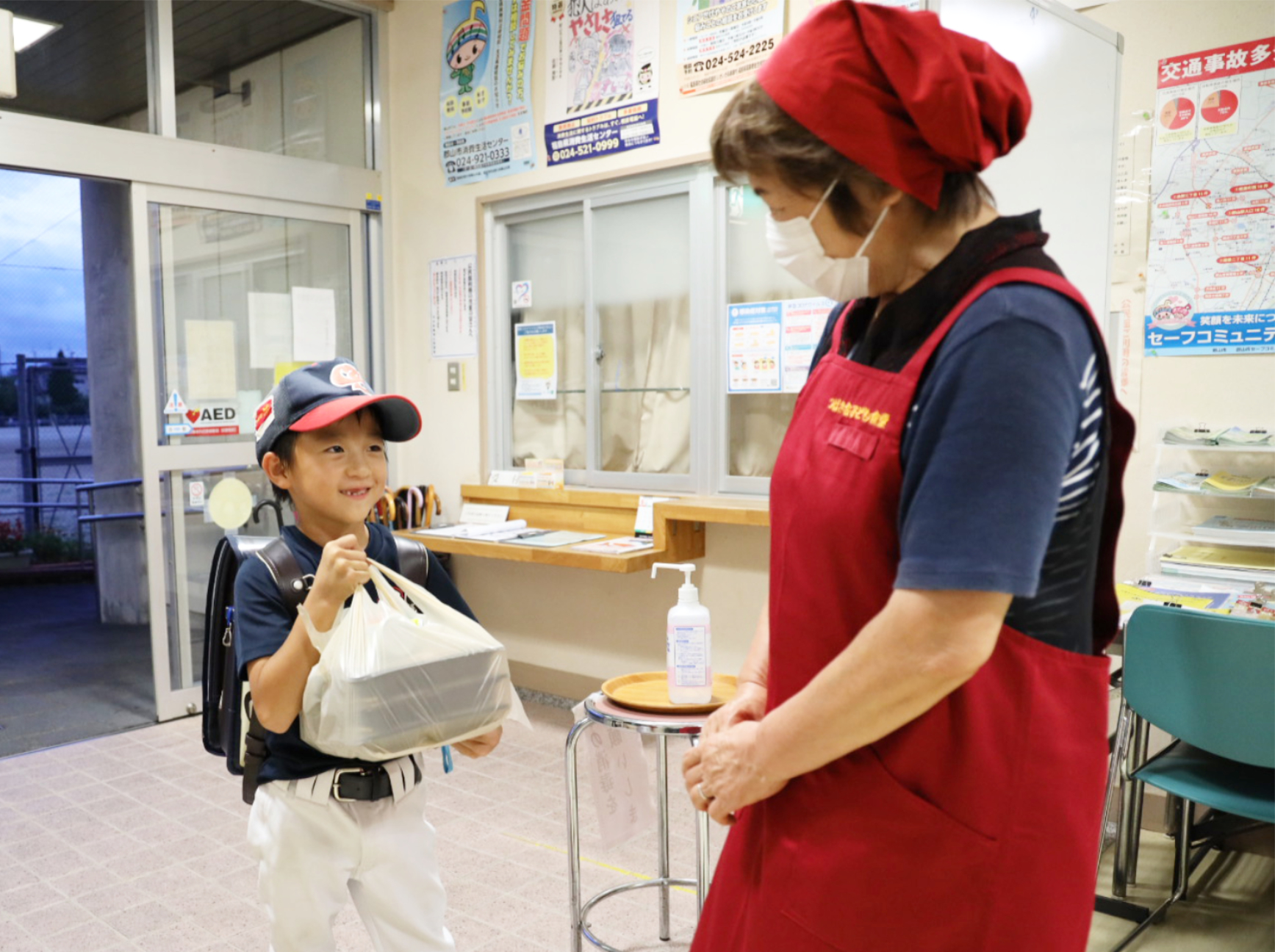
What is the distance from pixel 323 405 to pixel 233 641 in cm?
37

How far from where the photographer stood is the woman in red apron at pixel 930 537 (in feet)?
2.33

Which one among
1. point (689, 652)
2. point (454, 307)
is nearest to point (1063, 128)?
point (689, 652)

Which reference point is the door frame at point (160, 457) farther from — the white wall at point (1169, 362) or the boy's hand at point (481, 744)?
the white wall at point (1169, 362)

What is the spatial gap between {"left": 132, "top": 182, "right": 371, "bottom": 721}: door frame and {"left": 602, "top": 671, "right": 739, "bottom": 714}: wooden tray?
8.77 feet

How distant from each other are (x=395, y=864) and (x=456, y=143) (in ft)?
11.6

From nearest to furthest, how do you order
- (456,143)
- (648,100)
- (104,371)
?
(648,100), (456,143), (104,371)

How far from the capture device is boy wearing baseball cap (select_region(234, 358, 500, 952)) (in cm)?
139

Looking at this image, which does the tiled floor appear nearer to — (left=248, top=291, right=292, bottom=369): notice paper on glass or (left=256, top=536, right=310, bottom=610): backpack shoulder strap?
(left=256, top=536, right=310, bottom=610): backpack shoulder strap

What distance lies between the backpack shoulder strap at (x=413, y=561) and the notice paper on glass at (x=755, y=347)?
6.64ft

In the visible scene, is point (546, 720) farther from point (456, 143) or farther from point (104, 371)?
point (104, 371)

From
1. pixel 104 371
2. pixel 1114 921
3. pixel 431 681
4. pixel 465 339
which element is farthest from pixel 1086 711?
pixel 104 371

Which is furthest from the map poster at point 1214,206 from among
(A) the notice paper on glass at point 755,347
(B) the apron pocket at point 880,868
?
(B) the apron pocket at point 880,868

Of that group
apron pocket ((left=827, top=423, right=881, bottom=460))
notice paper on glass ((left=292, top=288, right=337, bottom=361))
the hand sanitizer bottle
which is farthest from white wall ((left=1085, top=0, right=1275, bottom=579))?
notice paper on glass ((left=292, top=288, right=337, bottom=361))

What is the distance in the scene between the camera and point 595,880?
8.34 feet
